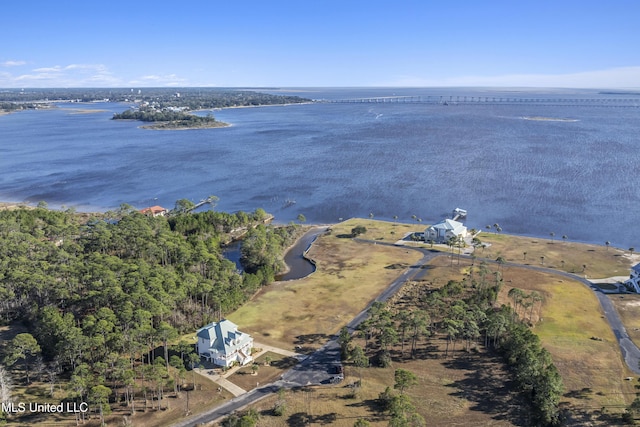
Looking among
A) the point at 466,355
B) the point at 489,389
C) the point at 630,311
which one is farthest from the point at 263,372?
the point at 630,311

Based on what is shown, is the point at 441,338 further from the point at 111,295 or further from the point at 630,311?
the point at 111,295

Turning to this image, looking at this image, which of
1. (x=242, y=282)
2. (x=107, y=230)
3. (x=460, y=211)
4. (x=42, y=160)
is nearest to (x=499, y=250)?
(x=460, y=211)

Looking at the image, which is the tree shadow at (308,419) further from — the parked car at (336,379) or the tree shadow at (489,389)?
the tree shadow at (489,389)

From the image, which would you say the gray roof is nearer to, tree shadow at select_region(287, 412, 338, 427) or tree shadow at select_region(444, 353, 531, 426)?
tree shadow at select_region(287, 412, 338, 427)

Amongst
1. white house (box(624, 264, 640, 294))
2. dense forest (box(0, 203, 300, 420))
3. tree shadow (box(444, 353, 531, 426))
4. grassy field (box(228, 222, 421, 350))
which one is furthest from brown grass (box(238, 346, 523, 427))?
white house (box(624, 264, 640, 294))

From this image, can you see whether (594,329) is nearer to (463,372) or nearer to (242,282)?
(463,372)

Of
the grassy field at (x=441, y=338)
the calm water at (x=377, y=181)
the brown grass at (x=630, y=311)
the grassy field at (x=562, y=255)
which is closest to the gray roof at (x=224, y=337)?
the grassy field at (x=441, y=338)
